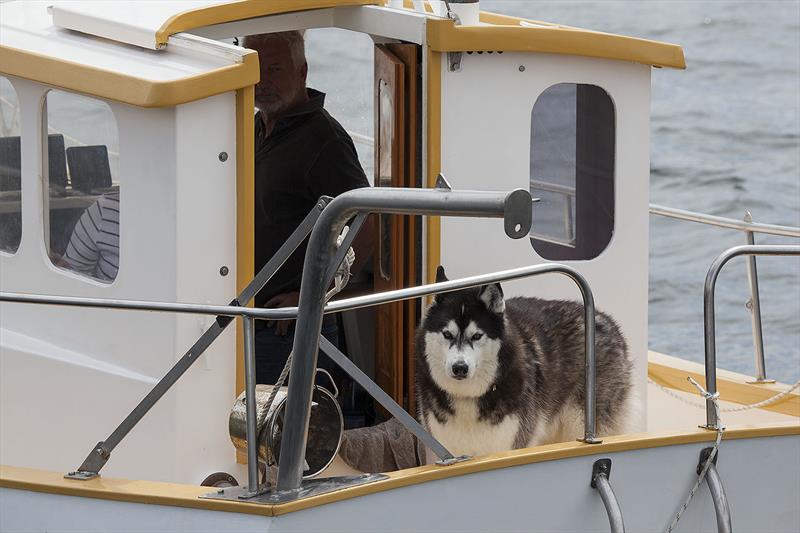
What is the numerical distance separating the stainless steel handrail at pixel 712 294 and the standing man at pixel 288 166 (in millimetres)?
1619

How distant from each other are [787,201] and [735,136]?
2.33 metres

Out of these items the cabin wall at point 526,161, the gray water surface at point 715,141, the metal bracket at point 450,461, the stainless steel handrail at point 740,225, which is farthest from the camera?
the gray water surface at point 715,141

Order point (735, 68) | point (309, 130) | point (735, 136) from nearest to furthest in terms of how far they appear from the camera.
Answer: point (309, 130) < point (735, 136) < point (735, 68)

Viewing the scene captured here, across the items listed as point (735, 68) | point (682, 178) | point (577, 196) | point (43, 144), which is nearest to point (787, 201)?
point (682, 178)

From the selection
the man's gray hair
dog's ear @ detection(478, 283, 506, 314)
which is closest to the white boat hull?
dog's ear @ detection(478, 283, 506, 314)

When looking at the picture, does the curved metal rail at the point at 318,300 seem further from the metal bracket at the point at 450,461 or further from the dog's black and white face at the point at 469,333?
the dog's black and white face at the point at 469,333

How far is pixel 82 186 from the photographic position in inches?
203

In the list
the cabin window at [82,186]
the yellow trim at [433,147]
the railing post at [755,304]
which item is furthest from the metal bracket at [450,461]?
the railing post at [755,304]

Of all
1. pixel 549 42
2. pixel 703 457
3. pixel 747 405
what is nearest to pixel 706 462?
pixel 703 457

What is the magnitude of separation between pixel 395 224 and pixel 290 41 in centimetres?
90

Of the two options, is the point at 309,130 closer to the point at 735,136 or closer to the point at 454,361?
the point at 454,361

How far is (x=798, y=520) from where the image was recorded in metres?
5.10

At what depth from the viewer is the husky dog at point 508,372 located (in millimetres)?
5133

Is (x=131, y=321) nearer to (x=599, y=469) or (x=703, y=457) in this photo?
(x=599, y=469)
